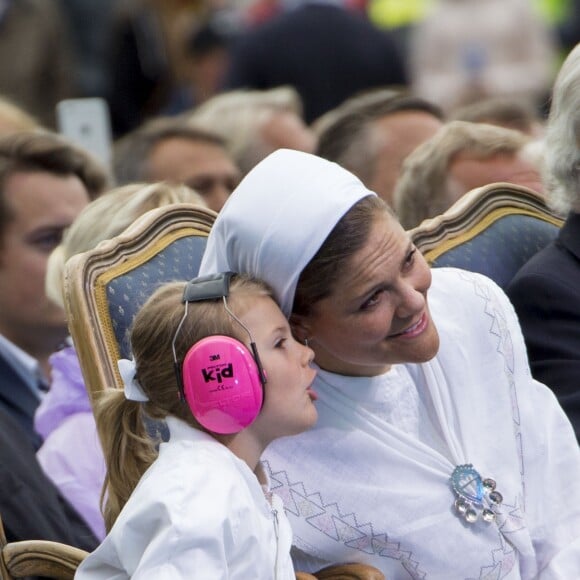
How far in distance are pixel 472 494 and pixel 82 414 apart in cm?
108

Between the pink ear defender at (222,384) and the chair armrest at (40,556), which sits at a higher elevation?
the pink ear defender at (222,384)

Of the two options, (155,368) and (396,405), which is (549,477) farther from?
(155,368)

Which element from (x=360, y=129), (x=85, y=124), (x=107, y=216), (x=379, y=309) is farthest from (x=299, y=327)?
(x=85, y=124)

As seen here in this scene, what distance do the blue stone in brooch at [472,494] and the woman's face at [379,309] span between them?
0.28 metres

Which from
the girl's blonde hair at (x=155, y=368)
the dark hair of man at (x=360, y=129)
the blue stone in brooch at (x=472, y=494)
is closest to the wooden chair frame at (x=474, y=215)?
the blue stone in brooch at (x=472, y=494)

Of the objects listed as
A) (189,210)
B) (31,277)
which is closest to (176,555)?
(189,210)

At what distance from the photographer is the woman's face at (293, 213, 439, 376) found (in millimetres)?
2748

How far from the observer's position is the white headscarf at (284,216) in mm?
2676

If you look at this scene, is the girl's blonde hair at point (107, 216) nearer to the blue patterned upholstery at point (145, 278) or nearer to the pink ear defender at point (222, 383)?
the blue patterned upholstery at point (145, 278)

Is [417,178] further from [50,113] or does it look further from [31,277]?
[50,113]

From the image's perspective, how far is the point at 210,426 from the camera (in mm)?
2547

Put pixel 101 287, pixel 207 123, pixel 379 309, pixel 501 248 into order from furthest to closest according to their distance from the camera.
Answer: pixel 207 123 < pixel 501 248 < pixel 101 287 < pixel 379 309

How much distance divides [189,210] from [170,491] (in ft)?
3.59

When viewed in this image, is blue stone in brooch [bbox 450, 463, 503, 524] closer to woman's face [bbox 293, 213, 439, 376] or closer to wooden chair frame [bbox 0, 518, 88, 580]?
woman's face [bbox 293, 213, 439, 376]
